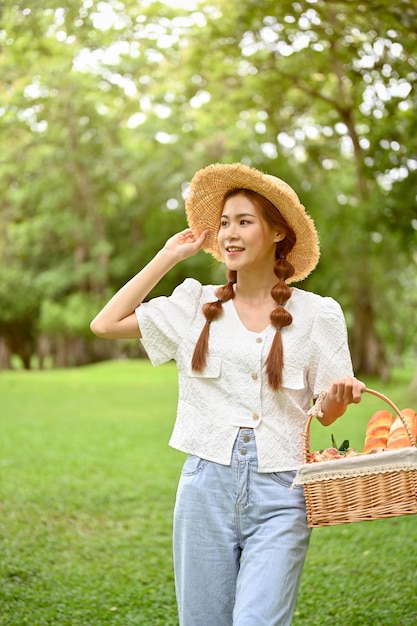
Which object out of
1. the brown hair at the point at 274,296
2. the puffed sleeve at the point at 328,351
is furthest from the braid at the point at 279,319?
the puffed sleeve at the point at 328,351

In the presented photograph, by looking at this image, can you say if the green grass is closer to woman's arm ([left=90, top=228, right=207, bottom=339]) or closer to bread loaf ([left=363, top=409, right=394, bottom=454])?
bread loaf ([left=363, top=409, right=394, bottom=454])

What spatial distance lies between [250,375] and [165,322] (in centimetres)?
37

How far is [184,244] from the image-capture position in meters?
3.21

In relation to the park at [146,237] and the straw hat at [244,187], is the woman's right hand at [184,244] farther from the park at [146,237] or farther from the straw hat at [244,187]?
the park at [146,237]

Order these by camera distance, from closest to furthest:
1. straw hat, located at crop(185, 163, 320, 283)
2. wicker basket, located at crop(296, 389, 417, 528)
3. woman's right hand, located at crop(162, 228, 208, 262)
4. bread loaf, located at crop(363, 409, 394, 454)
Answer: wicker basket, located at crop(296, 389, 417, 528) < bread loaf, located at crop(363, 409, 394, 454) < straw hat, located at crop(185, 163, 320, 283) < woman's right hand, located at crop(162, 228, 208, 262)

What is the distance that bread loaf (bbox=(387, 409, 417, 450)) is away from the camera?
2846 mm

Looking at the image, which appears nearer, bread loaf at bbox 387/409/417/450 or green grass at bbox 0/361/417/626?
bread loaf at bbox 387/409/417/450

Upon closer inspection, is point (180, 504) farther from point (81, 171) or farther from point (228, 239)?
point (81, 171)

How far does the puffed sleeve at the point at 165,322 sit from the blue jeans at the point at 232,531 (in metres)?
0.42

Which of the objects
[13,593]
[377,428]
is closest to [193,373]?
[377,428]

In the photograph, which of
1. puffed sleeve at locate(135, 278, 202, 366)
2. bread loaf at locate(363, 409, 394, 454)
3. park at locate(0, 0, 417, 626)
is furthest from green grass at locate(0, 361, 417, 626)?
puffed sleeve at locate(135, 278, 202, 366)

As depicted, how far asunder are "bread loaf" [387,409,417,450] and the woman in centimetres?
19

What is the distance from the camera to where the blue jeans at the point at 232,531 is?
2.74m

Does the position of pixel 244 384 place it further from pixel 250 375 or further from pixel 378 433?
pixel 378 433
